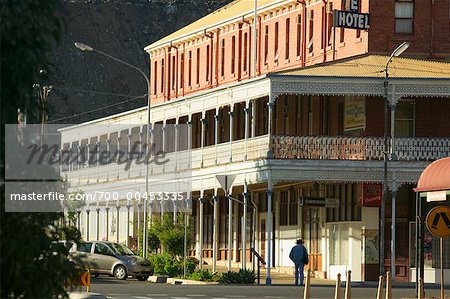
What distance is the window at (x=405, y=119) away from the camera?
57.6 m

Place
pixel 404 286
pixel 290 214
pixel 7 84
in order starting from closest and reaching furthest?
pixel 7 84
pixel 404 286
pixel 290 214

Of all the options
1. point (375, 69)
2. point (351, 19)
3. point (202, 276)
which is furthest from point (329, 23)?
→ point (202, 276)

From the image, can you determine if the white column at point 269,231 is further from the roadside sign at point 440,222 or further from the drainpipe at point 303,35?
the roadside sign at point 440,222

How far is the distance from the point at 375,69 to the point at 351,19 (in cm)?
444

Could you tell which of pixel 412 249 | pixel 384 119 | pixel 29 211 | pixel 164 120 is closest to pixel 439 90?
pixel 384 119

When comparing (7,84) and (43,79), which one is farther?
(43,79)

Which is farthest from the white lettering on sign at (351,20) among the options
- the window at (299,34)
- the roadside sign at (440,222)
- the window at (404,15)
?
the roadside sign at (440,222)

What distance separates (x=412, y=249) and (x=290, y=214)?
7779 mm

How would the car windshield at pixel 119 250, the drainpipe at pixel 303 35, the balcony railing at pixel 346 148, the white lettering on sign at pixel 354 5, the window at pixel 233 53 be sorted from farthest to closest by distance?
1. the window at pixel 233 53
2. the drainpipe at pixel 303 35
3. the white lettering on sign at pixel 354 5
4. the car windshield at pixel 119 250
5. the balcony railing at pixel 346 148

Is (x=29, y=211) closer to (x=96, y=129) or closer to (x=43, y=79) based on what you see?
(x=43, y=79)

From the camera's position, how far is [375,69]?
55.8m

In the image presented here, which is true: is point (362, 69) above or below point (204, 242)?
above

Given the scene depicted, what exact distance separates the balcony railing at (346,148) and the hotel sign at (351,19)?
21.1 feet

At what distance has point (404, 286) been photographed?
50.8m
